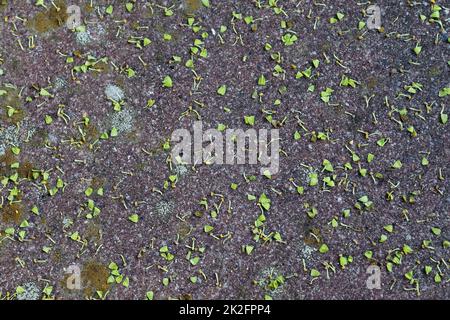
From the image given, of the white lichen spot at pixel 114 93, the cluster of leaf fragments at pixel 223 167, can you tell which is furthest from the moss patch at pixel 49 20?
the white lichen spot at pixel 114 93

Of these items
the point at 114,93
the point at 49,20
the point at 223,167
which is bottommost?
the point at 223,167

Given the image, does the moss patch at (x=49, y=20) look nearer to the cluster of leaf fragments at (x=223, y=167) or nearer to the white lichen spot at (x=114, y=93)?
the cluster of leaf fragments at (x=223, y=167)

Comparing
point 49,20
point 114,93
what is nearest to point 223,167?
point 114,93

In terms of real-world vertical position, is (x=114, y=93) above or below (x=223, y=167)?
above

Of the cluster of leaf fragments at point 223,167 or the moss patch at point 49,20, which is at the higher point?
the moss patch at point 49,20

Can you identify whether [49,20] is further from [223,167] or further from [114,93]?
[223,167]

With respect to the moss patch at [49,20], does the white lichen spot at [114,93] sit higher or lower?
lower

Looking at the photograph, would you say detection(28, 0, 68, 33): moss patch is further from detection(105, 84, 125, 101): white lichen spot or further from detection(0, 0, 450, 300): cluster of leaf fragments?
detection(105, 84, 125, 101): white lichen spot
